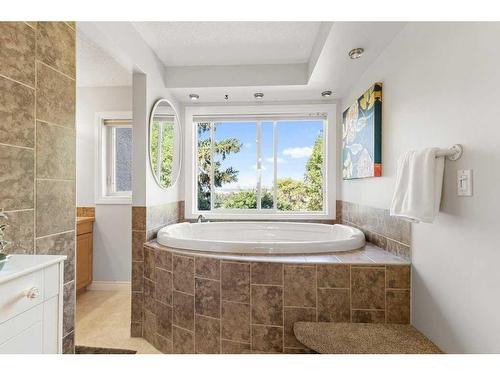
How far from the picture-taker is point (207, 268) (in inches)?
68.5

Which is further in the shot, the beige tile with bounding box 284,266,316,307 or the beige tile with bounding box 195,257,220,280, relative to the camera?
the beige tile with bounding box 195,257,220,280

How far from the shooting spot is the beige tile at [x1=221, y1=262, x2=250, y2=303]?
1.65 meters

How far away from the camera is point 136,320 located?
7.16ft

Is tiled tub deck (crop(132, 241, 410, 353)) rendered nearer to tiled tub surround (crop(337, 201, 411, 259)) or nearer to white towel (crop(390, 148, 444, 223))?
tiled tub surround (crop(337, 201, 411, 259))

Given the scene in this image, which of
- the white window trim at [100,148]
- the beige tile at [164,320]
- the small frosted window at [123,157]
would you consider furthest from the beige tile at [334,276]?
the small frosted window at [123,157]

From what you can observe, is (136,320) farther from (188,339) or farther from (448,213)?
(448,213)

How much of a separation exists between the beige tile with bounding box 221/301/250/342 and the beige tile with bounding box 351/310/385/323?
2.18ft

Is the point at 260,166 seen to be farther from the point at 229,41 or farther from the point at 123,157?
the point at 123,157

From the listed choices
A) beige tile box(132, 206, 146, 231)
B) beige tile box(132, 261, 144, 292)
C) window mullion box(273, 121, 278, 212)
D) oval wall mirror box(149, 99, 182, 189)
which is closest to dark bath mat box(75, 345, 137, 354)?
beige tile box(132, 261, 144, 292)

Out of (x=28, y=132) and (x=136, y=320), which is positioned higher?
(x=28, y=132)

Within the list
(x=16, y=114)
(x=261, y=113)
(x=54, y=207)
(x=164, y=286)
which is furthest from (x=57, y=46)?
(x=261, y=113)

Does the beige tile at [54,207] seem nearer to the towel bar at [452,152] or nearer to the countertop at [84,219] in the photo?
the countertop at [84,219]
